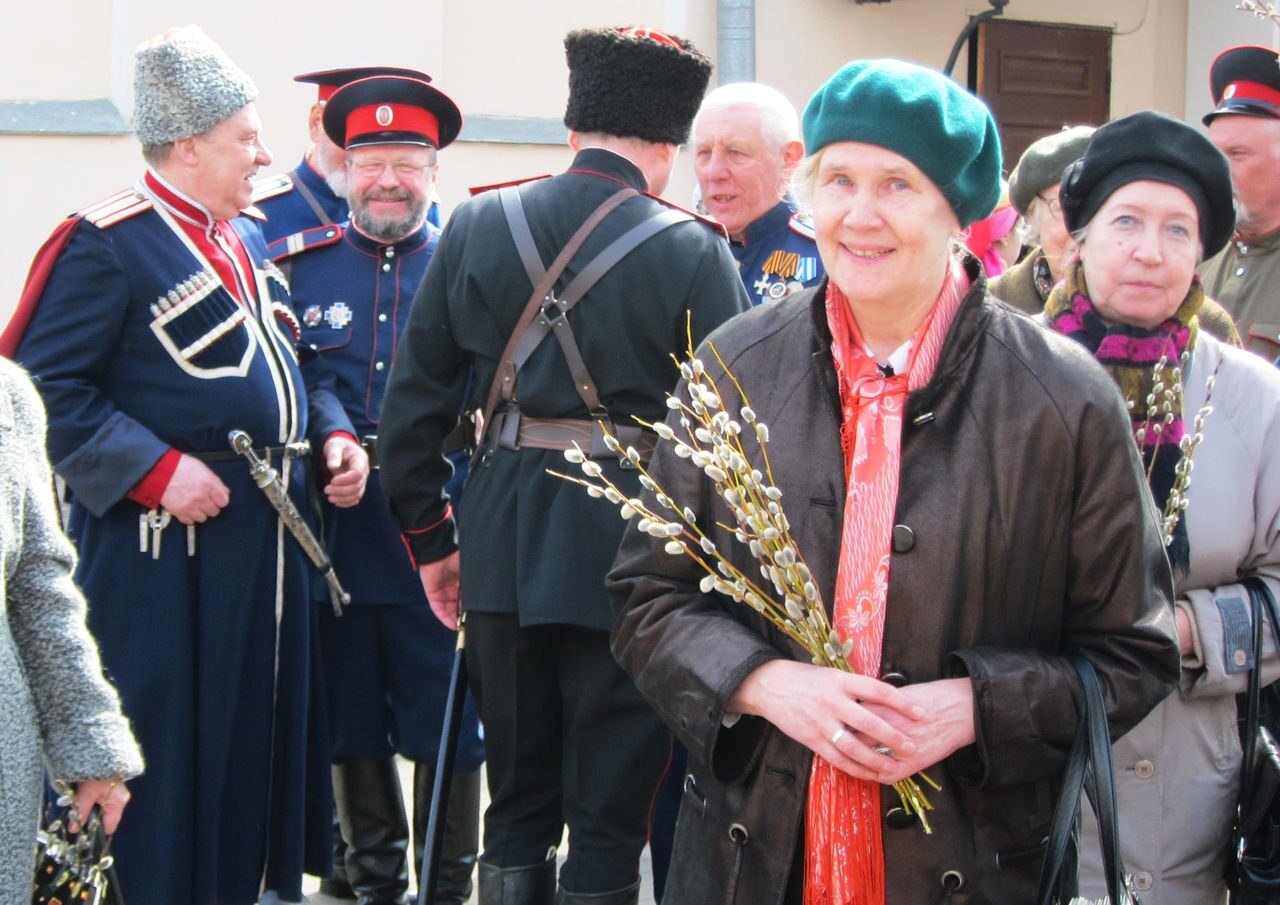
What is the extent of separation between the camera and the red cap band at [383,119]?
4645 mm

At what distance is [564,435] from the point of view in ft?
11.6

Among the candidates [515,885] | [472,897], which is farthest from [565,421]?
[472,897]

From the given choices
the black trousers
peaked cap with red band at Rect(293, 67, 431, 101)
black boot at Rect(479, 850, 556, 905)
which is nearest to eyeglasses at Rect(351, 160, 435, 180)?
peaked cap with red band at Rect(293, 67, 431, 101)

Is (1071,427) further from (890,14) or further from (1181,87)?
(1181,87)

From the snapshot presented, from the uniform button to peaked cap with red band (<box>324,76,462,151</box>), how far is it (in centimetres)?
306

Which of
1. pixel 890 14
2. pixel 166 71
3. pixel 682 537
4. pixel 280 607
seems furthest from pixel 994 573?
pixel 890 14

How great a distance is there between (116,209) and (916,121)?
229cm

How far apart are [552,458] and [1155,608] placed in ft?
5.34

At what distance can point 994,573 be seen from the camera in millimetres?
2156

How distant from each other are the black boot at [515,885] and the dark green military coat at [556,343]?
0.57 meters

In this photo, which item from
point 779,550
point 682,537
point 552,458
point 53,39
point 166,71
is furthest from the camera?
point 53,39

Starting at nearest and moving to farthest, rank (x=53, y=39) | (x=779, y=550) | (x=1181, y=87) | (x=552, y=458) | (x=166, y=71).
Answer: (x=779, y=550) < (x=552, y=458) < (x=166, y=71) < (x=53, y=39) < (x=1181, y=87)

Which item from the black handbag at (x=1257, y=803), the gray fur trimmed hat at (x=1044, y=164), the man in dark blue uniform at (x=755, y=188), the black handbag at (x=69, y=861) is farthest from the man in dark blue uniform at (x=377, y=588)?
the black handbag at (x=1257, y=803)

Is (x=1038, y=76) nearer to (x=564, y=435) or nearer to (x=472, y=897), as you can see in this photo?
(x=472, y=897)
